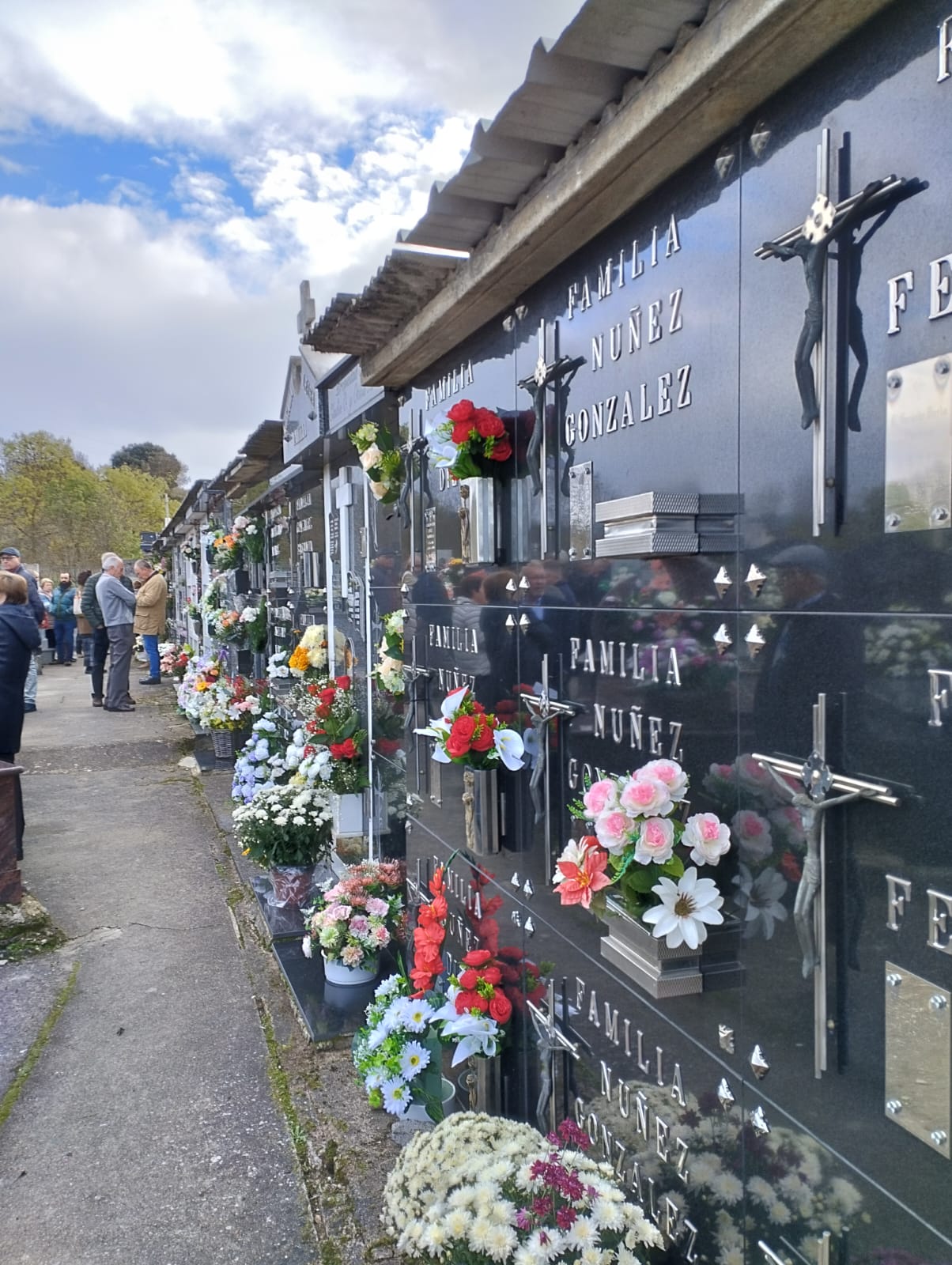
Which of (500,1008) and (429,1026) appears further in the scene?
(429,1026)

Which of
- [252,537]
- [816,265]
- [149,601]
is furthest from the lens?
[149,601]

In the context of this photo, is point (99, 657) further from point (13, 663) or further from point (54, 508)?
point (54, 508)

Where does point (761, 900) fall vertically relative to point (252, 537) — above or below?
below

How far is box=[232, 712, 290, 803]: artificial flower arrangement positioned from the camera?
575 cm

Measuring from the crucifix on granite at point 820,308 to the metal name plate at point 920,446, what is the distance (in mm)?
87

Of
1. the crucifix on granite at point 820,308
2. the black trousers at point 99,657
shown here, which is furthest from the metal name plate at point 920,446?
the black trousers at point 99,657

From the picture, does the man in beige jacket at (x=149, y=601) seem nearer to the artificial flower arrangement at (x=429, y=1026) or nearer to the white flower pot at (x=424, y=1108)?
the artificial flower arrangement at (x=429, y=1026)

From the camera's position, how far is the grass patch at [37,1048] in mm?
3369

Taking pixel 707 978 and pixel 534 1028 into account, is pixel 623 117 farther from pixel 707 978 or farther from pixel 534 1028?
pixel 534 1028

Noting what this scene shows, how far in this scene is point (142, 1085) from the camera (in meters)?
3.51

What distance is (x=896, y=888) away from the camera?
1.39m

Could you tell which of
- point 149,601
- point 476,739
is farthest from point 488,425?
point 149,601

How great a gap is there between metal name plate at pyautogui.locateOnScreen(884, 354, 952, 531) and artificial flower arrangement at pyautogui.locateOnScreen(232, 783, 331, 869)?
406 centimetres

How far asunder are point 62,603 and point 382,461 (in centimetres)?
1769
